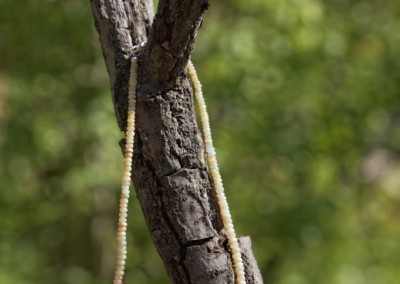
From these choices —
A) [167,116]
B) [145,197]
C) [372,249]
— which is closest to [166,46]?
[167,116]

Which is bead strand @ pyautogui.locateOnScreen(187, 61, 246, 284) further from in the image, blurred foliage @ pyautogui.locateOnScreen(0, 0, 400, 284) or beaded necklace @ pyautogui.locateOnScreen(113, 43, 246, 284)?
blurred foliage @ pyautogui.locateOnScreen(0, 0, 400, 284)

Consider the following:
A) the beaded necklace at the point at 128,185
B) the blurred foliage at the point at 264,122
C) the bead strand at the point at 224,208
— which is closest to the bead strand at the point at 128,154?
the beaded necklace at the point at 128,185

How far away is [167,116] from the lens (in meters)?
1.35

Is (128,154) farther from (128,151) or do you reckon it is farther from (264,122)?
(264,122)

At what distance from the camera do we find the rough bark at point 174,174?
1.33 metres

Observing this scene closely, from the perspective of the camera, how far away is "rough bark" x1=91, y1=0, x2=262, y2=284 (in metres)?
1.33

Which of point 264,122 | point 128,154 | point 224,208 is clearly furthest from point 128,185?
point 264,122

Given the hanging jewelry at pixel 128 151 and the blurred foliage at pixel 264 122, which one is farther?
the blurred foliage at pixel 264 122

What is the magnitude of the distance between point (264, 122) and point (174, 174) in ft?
7.12

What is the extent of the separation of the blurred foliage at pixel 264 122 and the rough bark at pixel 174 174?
75.6 inches

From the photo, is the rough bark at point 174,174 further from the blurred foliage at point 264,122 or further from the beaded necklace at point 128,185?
the blurred foliage at point 264,122

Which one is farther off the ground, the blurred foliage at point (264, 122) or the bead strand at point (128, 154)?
the blurred foliage at point (264, 122)

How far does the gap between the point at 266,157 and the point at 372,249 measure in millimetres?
953

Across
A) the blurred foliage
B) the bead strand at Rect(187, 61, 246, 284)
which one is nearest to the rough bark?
the bead strand at Rect(187, 61, 246, 284)
